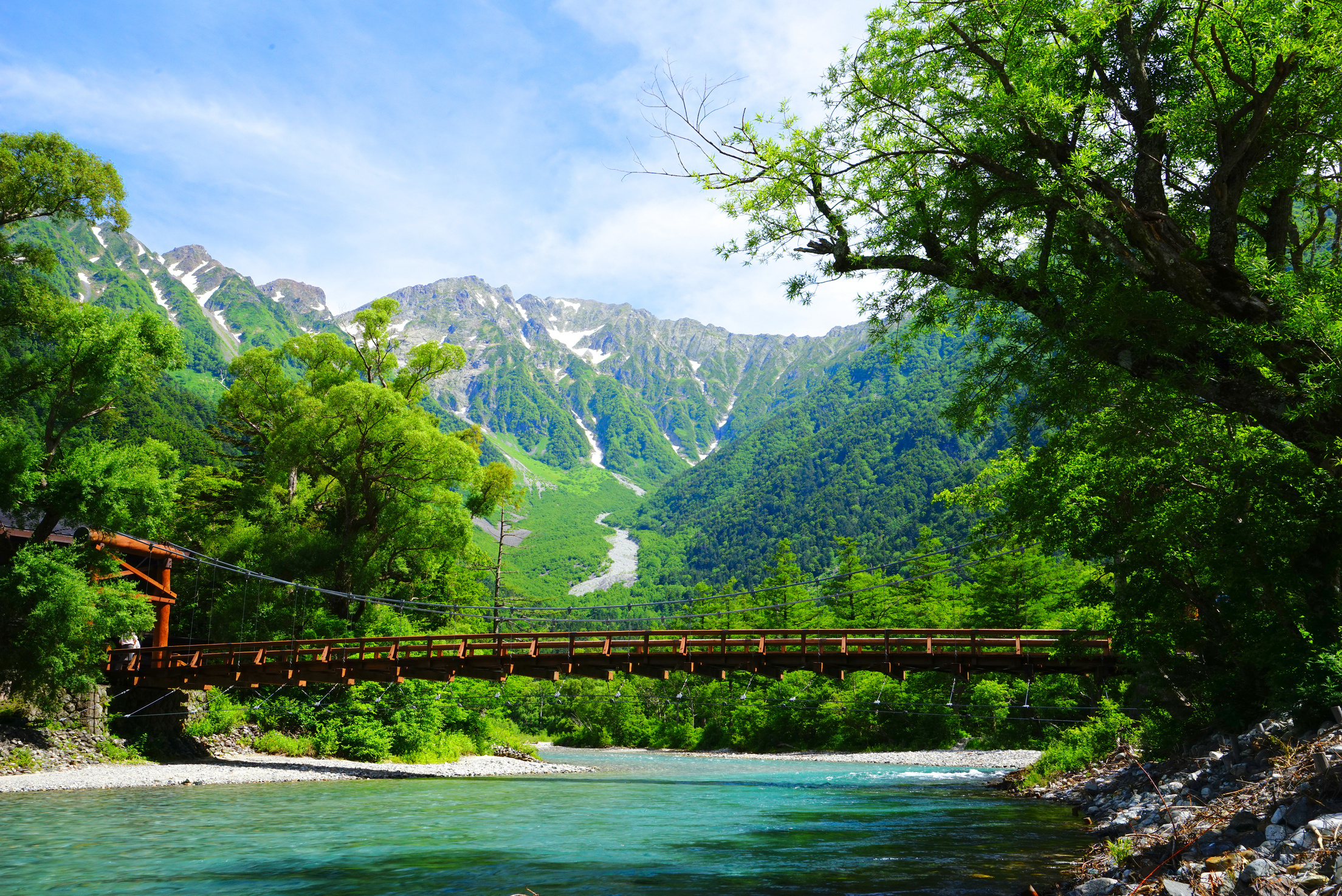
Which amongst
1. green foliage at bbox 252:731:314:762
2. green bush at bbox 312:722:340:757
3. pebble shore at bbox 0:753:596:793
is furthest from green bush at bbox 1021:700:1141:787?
green bush at bbox 312:722:340:757

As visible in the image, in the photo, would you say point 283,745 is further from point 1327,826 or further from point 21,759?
point 1327,826

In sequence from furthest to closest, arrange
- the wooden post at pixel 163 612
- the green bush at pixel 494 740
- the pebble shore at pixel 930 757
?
the green bush at pixel 494 740 → the pebble shore at pixel 930 757 → the wooden post at pixel 163 612

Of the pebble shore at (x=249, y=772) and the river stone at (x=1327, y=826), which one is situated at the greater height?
the river stone at (x=1327, y=826)

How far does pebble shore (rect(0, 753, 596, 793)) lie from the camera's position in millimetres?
17281

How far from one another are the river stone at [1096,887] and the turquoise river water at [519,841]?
6.07 feet

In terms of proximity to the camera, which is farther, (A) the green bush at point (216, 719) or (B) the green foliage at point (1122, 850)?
(A) the green bush at point (216, 719)

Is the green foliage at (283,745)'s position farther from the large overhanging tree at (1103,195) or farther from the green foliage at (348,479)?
the large overhanging tree at (1103,195)

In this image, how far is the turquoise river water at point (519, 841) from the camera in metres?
8.92

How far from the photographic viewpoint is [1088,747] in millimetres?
19047

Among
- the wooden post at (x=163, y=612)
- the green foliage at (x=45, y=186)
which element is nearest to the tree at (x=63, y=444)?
the green foliage at (x=45, y=186)

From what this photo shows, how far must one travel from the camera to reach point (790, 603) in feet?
129

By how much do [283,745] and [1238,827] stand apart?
24248mm

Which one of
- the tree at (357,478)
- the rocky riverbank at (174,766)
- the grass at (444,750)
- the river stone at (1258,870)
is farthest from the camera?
the tree at (357,478)

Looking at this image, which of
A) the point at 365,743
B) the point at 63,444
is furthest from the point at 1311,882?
the point at 365,743
